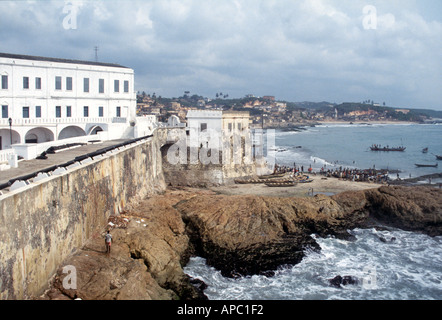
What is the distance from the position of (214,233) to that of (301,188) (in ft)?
56.1

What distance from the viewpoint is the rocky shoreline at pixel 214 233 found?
51.0ft

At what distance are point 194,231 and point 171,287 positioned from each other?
23.3 ft

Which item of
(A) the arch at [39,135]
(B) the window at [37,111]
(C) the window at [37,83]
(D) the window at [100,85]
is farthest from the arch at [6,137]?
(D) the window at [100,85]

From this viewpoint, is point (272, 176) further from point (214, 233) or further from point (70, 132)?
point (70, 132)

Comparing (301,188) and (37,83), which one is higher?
(37,83)

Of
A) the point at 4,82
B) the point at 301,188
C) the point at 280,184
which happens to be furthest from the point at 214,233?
the point at 4,82

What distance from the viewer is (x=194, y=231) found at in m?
24.4

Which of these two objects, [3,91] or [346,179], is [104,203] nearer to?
[3,91]

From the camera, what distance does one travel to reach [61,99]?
32875 mm

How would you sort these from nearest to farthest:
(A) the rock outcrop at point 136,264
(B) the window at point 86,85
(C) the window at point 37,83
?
(A) the rock outcrop at point 136,264
(C) the window at point 37,83
(B) the window at point 86,85

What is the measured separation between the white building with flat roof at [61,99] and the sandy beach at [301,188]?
35.9ft

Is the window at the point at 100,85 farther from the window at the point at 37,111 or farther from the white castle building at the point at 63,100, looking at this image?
the window at the point at 37,111

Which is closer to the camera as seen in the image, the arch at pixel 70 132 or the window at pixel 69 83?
the window at pixel 69 83
